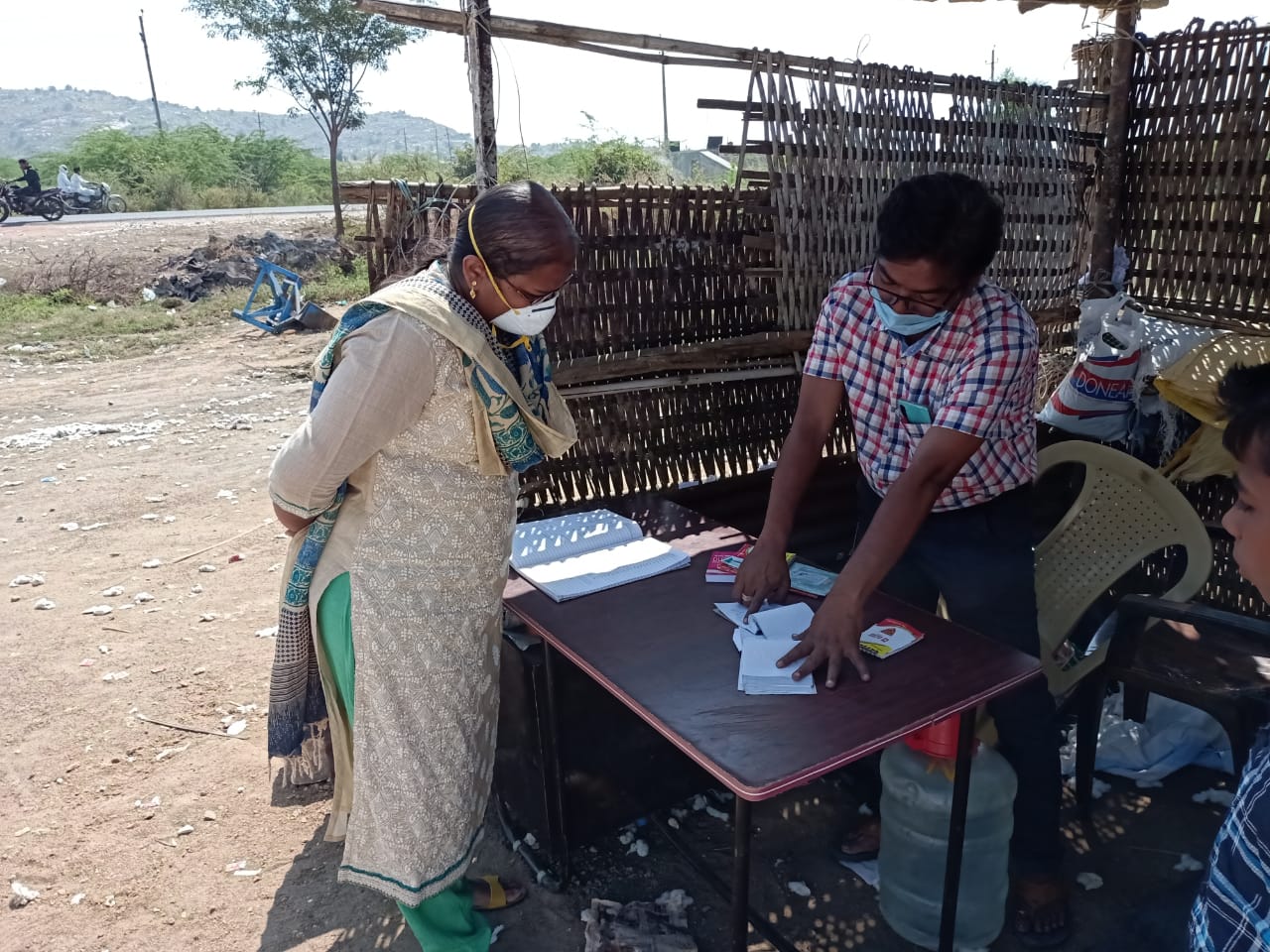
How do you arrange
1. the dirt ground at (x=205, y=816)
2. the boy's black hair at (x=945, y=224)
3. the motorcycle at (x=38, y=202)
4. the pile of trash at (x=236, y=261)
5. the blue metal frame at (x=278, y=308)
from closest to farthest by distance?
the boy's black hair at (x=945, y=224), the dirt ground at (x=205, y=816), the blue metal frame at (x=278, y=308), the pile of trash at (x=236, y=261), the motorcycle at (x=38, y=202)

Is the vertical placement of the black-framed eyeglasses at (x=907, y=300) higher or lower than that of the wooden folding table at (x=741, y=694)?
higher

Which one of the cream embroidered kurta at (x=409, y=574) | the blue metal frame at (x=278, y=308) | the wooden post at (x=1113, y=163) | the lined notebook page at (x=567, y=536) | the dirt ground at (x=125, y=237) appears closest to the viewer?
the cream embroidered kurta at (x=409, y=574)

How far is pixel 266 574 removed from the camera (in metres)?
4.87

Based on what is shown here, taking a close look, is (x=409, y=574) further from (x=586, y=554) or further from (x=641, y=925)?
(x=641, y=925)

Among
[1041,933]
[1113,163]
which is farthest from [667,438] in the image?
[1113,163]

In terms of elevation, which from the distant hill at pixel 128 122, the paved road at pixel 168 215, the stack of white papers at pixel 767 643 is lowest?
the stack of white papers at pixel 767 643

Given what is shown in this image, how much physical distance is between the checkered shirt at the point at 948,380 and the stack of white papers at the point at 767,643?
61 centimetres

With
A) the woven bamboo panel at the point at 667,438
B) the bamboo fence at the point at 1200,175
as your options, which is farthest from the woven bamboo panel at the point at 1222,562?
the woven bamboo panel at the point at 667,438

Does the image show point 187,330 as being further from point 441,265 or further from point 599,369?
point 441,265

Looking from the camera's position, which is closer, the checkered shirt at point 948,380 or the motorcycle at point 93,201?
the checkered shirt at point 948,380

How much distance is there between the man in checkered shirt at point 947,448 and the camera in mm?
2246

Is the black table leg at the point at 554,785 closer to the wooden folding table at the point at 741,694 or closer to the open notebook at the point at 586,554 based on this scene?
the wooden folding table at the point at 741,694

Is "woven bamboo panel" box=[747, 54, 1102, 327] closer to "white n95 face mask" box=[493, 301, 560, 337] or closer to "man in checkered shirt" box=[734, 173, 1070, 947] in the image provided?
"man in checkered shirt" box=[734, 173, 1070, 947]

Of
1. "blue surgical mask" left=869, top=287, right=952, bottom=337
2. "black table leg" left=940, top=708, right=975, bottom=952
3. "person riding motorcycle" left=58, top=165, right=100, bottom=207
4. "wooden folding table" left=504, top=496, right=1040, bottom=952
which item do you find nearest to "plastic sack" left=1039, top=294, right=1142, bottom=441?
"blue surgical mask" left=869, top=287, right=952, bottom=337
